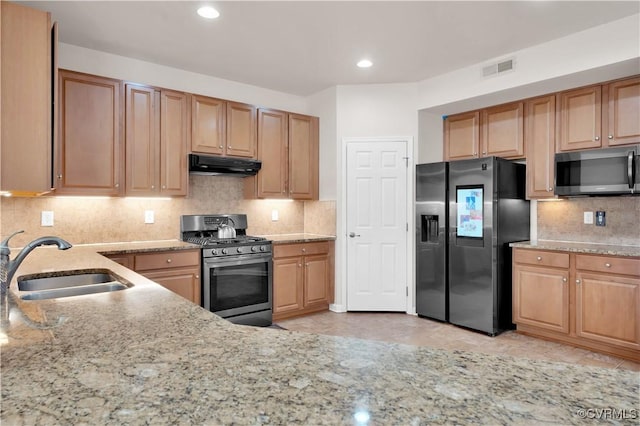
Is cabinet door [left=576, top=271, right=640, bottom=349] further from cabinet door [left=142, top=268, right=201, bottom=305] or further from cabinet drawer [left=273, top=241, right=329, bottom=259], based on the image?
cabinet door [left=142, top=268, right=201, bottom=305]

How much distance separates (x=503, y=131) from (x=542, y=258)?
4.55 ft

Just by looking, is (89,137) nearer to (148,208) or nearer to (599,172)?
(148,208)

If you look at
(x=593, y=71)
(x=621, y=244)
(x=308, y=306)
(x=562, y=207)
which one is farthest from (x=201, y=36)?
(x=621, y=244)

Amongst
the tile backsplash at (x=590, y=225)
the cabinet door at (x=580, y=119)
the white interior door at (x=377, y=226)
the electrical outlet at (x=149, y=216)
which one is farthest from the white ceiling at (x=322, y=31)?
the tile backsplash at (x=590, y=225)

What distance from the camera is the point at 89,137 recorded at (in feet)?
10.7

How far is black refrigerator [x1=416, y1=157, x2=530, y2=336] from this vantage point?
365 cm

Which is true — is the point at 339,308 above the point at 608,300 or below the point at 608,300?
below

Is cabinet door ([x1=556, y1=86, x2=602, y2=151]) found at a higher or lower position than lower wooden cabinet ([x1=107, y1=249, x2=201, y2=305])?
higher

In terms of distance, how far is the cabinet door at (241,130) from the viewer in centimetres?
406

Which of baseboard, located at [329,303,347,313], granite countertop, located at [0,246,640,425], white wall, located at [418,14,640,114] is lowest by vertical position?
baseboard, located at [329,303,347,313]

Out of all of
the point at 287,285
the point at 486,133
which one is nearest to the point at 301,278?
the point at 287,285

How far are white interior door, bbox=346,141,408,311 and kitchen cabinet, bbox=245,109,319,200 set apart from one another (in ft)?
1.65

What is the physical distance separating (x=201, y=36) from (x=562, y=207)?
3.74 meters

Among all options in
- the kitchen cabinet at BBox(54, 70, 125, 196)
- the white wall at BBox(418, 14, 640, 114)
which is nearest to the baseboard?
the white wall at BBox(418, 14, 640, 114)
